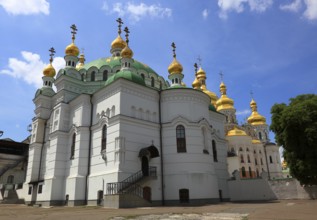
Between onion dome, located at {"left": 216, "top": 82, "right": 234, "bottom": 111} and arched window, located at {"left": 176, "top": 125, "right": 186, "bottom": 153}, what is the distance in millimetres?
28079

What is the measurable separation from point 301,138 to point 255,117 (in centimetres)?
3557

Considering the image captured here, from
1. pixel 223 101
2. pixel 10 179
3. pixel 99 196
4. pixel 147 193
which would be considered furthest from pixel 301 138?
pixel 10 179

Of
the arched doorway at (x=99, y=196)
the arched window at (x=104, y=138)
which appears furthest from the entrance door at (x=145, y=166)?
the arched doorway at (x=99, y=196)

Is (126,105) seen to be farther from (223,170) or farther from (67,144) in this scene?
(223,170)

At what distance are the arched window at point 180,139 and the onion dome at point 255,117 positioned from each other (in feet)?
118

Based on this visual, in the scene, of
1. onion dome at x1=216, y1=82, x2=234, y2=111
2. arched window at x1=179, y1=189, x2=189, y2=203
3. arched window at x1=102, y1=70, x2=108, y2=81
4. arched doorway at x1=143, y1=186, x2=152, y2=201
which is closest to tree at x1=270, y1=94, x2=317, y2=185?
arched window at x1=179, y1=189, x2=189, y2=203

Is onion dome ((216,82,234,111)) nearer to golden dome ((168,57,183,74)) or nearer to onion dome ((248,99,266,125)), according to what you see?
onion dome ((248,99,266,125))

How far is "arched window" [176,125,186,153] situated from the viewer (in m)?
21.8

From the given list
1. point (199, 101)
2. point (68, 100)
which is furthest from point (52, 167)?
point (199, 101)

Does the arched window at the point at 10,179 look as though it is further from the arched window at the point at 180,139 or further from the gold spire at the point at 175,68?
the arched window at the point at 180,139

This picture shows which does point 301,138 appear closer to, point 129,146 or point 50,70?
point 129,146

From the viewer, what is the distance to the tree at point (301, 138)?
65.1 feet

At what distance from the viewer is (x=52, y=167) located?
940 inches

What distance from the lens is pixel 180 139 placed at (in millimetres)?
22094
